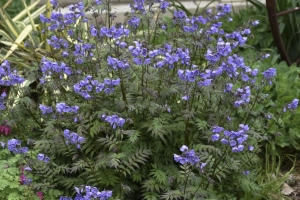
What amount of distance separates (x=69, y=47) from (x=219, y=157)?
4.45 feet

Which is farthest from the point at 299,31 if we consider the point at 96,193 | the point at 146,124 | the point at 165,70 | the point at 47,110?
the point at 96,193

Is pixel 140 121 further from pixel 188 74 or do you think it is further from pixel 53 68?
pixel 53 68

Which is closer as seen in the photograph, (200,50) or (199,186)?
(199,186)

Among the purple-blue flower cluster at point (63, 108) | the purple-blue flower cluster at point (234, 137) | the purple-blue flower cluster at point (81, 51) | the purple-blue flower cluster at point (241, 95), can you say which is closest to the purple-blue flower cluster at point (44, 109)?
the purple-blue flower cluster at point (63, 108)

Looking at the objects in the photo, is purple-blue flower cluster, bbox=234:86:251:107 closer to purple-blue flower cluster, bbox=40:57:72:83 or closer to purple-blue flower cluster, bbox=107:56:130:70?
purple-blue flower cluster, bbox=107:56:130:70

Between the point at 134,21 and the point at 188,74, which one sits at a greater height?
the point at 134,21

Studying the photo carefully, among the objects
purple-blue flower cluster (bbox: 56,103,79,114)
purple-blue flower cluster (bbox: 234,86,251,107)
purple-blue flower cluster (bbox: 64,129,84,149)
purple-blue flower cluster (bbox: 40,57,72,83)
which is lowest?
purple-blue flower cluster (bbox: 234,86,251,107)

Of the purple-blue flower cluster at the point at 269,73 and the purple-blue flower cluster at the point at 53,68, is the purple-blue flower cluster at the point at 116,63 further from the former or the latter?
the purple-blue flower cluster at the point at 269,73

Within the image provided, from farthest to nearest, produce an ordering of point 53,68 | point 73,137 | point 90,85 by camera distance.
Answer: point 53,68 → point 90,85 → point 73,137

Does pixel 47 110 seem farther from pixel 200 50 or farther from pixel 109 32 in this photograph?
pixel 200 50

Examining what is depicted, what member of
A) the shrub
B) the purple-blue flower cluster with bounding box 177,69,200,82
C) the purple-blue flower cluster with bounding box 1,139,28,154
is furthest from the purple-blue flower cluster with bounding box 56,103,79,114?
the purple-blue flower cluster with bounding box 177,69,200,82

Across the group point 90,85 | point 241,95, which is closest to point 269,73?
point 241,95

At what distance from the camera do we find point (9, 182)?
3.01m

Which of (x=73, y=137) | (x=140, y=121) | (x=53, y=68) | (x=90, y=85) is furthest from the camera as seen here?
(x=140, y=121)
